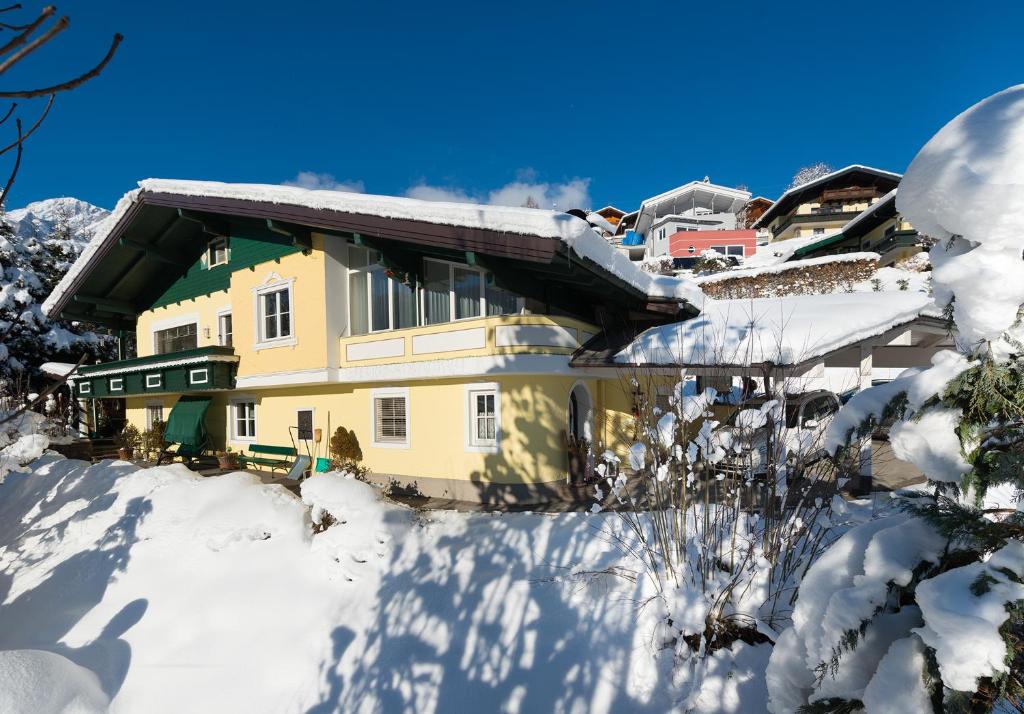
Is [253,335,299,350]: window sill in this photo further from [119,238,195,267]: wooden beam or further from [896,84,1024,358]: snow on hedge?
[896,84,1024,358]: snow on hedge

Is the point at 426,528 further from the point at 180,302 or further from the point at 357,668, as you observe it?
the point at 180,302

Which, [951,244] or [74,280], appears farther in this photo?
[74,280]

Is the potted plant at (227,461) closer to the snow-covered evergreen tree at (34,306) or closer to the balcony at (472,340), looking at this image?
the balcony at (472,340)

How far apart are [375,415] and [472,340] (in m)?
3.35

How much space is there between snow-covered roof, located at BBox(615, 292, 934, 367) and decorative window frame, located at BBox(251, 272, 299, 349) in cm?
792

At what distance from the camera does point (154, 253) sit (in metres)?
14.7

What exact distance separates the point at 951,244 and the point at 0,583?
1333cm

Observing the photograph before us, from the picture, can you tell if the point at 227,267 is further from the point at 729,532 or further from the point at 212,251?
the point at 729,532

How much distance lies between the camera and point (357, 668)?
16.7 feet

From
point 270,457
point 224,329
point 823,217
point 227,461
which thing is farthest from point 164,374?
point 823,217

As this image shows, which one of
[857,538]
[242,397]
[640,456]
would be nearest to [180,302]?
[242,397]

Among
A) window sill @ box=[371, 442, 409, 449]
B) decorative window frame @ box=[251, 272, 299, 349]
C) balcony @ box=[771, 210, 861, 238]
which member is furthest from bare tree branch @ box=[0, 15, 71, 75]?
balcony @ box=[771, 210, 861, 238]

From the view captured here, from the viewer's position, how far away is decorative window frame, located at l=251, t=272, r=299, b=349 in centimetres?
1166

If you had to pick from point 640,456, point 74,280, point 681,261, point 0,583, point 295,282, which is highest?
point 681,261
